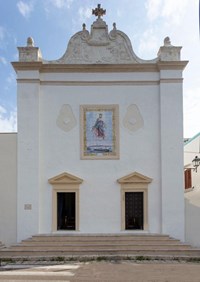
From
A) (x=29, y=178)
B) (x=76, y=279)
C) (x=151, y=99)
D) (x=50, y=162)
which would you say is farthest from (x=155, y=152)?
(x=76, y=279)

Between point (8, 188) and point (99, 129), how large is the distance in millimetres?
4889

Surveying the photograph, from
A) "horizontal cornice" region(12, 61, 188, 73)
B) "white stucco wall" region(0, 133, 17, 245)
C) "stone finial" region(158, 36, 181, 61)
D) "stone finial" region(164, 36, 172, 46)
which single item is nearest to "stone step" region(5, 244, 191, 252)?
"white stucco wall" region(0, 133, 17, 245)

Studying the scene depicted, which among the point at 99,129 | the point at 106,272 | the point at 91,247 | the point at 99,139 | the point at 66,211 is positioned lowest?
the point at 106,272

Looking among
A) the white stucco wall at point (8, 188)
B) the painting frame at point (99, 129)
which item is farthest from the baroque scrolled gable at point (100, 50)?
the white stucco wall at point (8, 188)

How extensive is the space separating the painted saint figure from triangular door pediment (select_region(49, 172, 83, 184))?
2.17m

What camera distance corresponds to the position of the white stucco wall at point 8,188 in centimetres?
1413

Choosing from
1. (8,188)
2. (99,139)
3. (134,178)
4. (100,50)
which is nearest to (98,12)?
(100,50)

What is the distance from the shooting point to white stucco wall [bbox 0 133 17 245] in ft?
46.4

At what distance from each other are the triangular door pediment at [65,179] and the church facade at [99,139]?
0.04 m

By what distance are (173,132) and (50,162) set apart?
5719mm

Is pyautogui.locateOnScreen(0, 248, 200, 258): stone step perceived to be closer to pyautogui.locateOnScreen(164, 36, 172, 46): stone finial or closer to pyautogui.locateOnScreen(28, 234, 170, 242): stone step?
pyautogui.locateOnScreen(28, 234, 170, 242): stone step

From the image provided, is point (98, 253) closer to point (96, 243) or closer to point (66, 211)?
point (96, 243)

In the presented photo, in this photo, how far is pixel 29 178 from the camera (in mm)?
14125

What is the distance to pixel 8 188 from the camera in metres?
14.3
